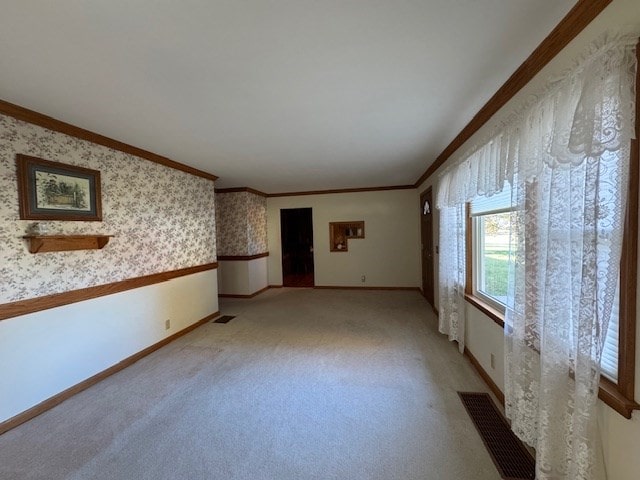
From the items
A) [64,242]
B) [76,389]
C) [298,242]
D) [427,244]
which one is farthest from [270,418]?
[298,242]

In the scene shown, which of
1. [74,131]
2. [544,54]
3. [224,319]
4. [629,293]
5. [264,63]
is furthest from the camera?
[224,319]

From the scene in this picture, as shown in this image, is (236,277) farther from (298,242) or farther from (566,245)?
(566,245)

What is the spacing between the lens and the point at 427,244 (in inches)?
198

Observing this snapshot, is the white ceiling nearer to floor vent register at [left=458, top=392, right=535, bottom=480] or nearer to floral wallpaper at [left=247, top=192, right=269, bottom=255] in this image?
floor vent register at [left=458, top=392, right=535, bottom=480]

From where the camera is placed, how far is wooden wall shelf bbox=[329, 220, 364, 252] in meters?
6.21

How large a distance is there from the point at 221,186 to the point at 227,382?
3.85 metres

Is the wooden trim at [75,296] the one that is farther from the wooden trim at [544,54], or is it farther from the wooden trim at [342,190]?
the wooden trim at [544,54]

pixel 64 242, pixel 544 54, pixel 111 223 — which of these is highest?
pixel 544 54

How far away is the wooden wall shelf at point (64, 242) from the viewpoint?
6.81 feet

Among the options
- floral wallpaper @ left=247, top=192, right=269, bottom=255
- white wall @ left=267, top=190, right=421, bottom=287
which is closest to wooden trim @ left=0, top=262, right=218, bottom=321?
floral wallpaper @ left=247, top=192, right=269, bottom=255

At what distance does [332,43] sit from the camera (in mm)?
1366

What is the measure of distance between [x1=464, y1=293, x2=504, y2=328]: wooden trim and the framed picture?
11.8 ft

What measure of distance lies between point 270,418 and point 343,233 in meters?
4.70

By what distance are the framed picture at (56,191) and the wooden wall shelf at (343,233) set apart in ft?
14.5
